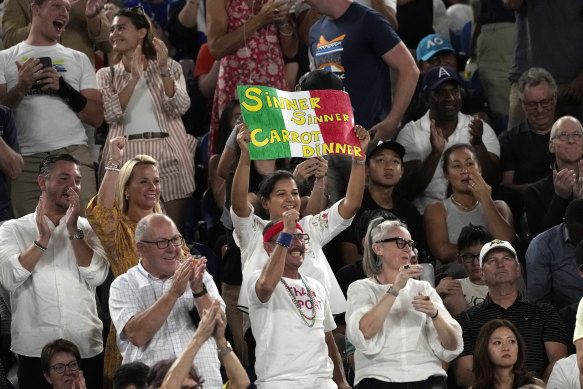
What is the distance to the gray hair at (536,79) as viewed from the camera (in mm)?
9391

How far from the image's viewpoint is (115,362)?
6.91 m

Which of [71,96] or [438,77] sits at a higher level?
[438,77]

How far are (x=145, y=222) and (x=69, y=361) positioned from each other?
3.35 feet

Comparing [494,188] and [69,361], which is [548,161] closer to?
[494,188]

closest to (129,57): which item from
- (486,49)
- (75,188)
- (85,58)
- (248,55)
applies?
(85,58)

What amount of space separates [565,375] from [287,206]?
1852 millimetres

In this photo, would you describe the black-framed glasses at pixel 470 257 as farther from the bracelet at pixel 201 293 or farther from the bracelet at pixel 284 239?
the bracelet at pixel 201 293

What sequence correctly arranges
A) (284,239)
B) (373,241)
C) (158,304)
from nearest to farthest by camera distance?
(158,304) → (284,239) → (373,241)

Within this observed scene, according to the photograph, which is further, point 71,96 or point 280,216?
point 71,96

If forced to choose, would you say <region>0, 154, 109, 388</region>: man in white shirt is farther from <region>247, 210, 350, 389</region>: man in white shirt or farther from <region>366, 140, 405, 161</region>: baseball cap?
<region>366, 140, 405, 161</region>: baseball cap

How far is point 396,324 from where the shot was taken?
675cm

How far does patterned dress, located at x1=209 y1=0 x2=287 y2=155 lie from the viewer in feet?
30.9

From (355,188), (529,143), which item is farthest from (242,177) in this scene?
(529,143)

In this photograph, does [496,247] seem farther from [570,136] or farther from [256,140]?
[256,140]
